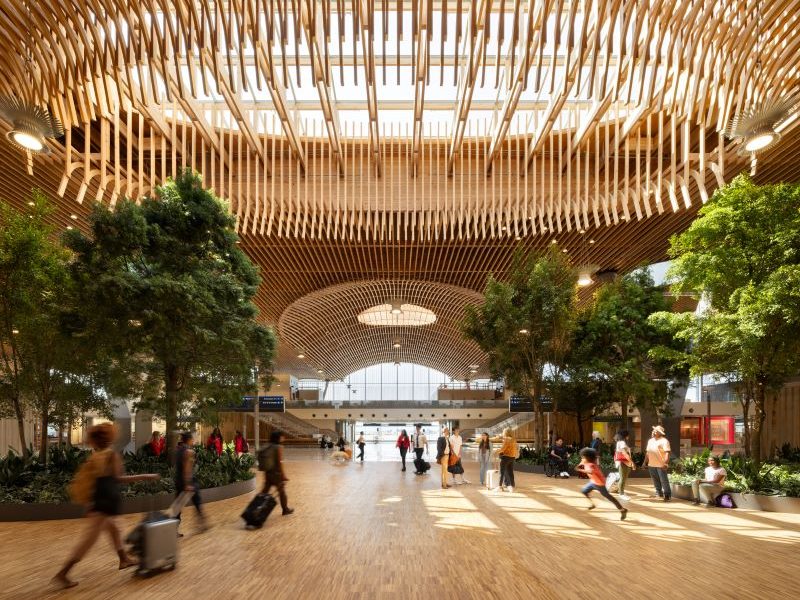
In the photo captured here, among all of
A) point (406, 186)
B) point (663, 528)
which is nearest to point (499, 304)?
point (406, 186)

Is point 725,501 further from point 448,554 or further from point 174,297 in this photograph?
point 174,297

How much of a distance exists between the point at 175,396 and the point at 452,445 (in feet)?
19.2

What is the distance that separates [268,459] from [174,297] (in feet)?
11.8

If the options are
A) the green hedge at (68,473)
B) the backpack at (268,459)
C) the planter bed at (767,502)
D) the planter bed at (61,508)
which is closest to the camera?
the backpack at (268,459)

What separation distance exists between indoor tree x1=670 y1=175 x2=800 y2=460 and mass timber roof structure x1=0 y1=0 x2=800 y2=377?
31.5 inches

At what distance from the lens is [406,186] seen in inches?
601

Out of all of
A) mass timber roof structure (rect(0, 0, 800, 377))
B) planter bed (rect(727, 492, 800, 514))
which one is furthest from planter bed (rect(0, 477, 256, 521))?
planter bed (rect(727, 492, 800, 514))

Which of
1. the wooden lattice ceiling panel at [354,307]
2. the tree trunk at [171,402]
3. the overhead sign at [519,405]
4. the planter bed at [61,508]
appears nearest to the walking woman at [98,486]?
the planter bed at [61,508]

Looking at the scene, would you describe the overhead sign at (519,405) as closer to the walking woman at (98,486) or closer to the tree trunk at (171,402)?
the tree trunk at (171,402)

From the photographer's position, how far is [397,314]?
3366cm

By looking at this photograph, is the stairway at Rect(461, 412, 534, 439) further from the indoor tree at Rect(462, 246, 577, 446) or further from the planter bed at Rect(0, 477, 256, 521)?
the planter bed at Rect(0, 477, 256, 521)

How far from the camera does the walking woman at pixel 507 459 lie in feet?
44.4

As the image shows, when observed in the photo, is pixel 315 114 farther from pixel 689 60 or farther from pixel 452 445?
pixel 689 60

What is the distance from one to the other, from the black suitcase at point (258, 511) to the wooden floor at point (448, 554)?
0.50ft
